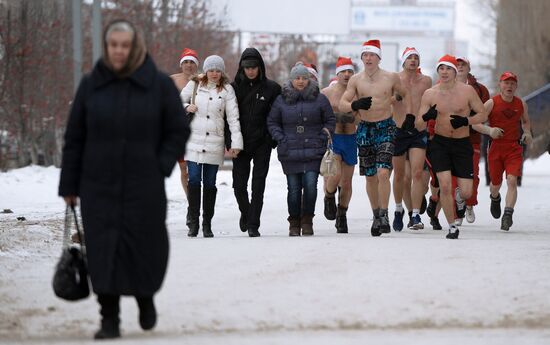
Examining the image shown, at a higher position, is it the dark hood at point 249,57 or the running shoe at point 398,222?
the dark hood at point 249,57

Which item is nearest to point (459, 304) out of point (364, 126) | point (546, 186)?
point (364, 126)

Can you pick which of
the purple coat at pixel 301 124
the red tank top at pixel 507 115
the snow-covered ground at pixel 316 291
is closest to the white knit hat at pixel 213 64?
the purple coat at pixel 301 124

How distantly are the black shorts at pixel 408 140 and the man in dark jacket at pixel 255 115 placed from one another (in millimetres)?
1733

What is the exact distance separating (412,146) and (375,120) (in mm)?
1387

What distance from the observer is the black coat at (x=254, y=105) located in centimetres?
1546

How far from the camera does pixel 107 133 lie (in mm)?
8672

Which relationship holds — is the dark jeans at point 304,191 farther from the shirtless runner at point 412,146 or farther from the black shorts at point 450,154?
the shirtless runner at point 412,146

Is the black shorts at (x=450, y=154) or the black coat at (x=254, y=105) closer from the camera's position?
the black coat at (x=254, y=105)

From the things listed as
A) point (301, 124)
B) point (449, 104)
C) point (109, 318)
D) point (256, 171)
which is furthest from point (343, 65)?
point (109, 318)

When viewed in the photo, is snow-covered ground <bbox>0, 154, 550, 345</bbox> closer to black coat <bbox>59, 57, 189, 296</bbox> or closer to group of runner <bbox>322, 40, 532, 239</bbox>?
black coat <bbox>59, 57, 189, 296</bbox>

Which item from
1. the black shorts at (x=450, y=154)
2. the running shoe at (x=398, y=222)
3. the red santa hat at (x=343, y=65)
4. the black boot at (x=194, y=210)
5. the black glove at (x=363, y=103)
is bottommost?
the running shoe at (x=398, y=222)

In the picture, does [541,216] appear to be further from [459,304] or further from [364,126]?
[459,304]

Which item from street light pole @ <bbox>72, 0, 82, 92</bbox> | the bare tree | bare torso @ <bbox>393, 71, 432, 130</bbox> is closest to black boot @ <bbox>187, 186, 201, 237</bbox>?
bare torso @ <bbox>393, 71, 432, 130</bbox>

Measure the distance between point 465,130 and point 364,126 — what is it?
43.8 inches
